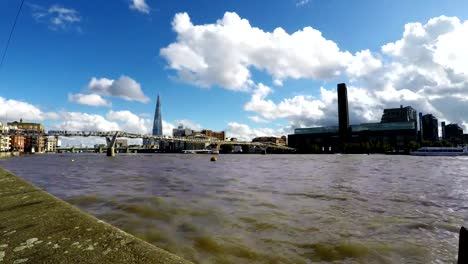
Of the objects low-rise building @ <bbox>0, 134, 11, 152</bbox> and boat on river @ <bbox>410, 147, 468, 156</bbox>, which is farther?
low-rise building @ <bbox>0, 134, 11, 152</bbox>

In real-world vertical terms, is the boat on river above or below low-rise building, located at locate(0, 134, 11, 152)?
below

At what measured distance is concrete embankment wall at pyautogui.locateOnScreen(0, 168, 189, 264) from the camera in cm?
317

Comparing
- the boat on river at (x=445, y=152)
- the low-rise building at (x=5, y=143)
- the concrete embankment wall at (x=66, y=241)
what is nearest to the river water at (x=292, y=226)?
the concrete embankment wall at (x=66, y=241)

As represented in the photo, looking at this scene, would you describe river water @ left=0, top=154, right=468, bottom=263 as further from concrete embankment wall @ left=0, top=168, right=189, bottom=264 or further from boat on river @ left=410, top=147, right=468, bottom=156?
boat on river @ left=410, top=147, right=468, bottom=156

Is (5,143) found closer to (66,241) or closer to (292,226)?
(292,226)

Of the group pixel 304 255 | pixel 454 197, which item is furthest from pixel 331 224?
pixel 454 197

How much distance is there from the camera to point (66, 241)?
3611 mm

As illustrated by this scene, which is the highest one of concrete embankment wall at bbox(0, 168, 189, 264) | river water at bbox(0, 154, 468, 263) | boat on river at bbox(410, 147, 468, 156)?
concrete embankment wall at bbox(0, 168, 189, 264)

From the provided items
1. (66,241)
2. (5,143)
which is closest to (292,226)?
(66,241)

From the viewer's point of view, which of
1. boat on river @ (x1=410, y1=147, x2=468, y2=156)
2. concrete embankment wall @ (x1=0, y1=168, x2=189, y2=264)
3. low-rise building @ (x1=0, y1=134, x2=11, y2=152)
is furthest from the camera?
low-rise building @ (x1=0, y1=134, x2=11, y2=152)

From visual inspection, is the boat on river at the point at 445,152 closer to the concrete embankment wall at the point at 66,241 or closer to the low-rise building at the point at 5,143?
the concrete embankment wall at the point at 66,241

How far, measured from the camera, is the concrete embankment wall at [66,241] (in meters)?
3.17

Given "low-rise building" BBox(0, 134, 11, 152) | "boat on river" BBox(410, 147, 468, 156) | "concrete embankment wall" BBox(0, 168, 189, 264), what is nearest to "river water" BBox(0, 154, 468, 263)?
"concrete embankment wall" BBox(0, 168, 189, 264)

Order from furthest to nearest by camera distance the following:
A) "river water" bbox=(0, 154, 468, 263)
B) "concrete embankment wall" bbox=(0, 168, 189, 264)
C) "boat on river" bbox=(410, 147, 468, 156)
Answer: "boat on river" bbox=(410, 147, 468, 156)
"river water" bbox=(0, 154, 468, 263)
"concrete embankment wall" bbox=(0, 168, 189, 264)
